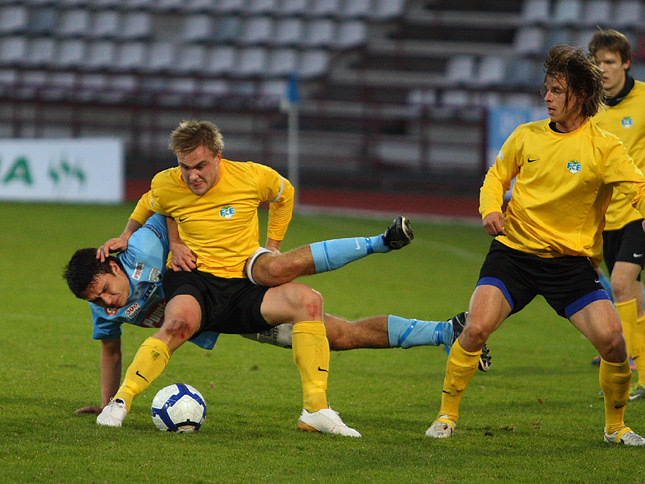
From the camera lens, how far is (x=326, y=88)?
72.7 feet

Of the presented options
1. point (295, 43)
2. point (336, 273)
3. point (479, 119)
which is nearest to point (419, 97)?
point (479, 119)

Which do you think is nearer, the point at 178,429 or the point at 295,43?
the point at 178,429

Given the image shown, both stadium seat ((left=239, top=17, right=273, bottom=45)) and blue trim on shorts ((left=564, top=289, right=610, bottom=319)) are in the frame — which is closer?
blue trim on shorts ((left=564, top=289, right=610, bottom=319))

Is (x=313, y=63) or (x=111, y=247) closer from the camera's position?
(x=111, y=247)

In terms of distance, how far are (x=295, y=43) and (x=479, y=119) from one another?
502 centimetres

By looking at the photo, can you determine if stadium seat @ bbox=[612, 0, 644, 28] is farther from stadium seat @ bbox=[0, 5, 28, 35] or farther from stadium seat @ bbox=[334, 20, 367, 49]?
stadium seat @ bbox=[0, 5, 28, 35]

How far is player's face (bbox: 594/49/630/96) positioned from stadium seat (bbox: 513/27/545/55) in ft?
56.9

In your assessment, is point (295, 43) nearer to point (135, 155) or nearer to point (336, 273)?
point (135, 155)

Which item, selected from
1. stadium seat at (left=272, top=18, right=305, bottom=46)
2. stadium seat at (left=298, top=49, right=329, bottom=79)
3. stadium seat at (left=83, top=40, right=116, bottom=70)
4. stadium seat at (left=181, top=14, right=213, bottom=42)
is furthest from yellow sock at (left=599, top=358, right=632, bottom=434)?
stadium seat at (left=181, top=14, right=213, bottom=42)

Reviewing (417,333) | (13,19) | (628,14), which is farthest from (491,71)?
(417,333)

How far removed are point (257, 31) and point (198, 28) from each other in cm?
147

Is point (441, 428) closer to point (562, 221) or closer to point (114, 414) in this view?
point (562, 221)

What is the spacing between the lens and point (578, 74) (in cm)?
427

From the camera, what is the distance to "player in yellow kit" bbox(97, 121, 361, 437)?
4395 mm
